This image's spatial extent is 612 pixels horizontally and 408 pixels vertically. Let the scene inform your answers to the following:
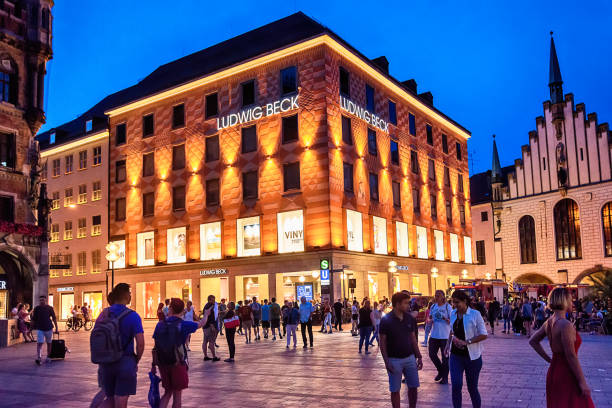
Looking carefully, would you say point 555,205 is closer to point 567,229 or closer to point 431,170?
point 567,229

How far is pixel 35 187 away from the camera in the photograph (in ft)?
106

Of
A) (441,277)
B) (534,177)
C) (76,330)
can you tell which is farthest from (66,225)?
(534,177)

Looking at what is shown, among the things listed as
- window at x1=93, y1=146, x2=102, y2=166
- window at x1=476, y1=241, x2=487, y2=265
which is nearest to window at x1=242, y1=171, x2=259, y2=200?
window at x1=93, y1=146, x2=102, y2=166

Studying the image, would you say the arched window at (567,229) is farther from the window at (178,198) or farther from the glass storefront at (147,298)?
the glass storefront at (147,298)

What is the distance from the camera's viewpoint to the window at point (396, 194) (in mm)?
44728

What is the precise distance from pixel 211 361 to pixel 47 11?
24.5 m

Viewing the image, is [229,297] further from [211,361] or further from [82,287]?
[211,361]

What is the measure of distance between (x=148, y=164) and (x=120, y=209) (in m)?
4.77

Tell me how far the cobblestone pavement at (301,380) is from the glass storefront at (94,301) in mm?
30702

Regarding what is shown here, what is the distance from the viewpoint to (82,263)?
5184cm

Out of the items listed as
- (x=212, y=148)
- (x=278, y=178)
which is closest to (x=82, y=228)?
(x=212, y=148)

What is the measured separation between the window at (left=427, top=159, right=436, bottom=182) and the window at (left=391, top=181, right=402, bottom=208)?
6.22 meters

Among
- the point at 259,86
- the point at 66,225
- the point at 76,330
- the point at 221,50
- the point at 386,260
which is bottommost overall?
the point at 76,330

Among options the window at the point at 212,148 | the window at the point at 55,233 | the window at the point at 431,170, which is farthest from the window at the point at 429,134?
the window at the point at 55,233
